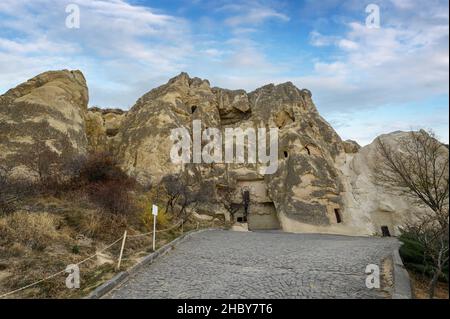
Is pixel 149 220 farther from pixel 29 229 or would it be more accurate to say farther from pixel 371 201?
pixel 371 201

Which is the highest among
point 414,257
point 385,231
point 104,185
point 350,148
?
point 350,148

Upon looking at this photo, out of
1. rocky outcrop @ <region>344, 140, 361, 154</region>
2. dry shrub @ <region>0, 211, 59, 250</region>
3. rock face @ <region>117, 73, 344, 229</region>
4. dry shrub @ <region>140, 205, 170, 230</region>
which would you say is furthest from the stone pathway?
rocky outcrop @ <region>344, 140, 361, 154</region>

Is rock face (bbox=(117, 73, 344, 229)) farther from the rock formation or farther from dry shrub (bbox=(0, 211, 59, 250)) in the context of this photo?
dry shrub (bbox=(0, 211, 59, 250))

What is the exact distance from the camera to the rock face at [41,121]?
18.8 m

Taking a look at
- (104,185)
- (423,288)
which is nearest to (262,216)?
(104,185)

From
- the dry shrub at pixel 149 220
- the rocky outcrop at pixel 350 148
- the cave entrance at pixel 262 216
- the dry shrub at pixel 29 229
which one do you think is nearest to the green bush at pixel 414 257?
the dry shrub at pixel 149 220

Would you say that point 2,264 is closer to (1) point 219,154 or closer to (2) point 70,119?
(2) point 70,119

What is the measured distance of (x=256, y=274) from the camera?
23.2 feet

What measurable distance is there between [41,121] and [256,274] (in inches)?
812

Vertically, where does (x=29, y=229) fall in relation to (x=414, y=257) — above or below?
above

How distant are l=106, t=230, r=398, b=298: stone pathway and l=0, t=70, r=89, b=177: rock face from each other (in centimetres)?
1267

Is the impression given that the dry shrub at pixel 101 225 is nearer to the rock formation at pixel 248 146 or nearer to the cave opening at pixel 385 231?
the rock formation at pixel 248 146
